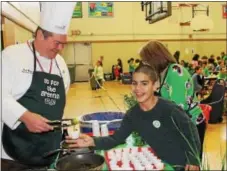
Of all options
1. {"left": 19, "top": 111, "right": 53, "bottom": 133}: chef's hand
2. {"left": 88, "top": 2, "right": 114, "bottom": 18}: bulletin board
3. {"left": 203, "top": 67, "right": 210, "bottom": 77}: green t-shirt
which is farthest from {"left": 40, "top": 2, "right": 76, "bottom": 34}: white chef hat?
{"left": 88, "top": 2, "right": 114, "bottom": 18}: bulletin board

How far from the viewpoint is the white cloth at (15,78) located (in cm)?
156

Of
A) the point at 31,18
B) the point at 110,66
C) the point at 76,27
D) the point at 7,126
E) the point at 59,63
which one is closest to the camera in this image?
the point at 7,126

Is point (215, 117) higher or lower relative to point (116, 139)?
lower

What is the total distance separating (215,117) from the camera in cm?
513

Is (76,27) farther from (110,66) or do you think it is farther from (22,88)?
(22,88)

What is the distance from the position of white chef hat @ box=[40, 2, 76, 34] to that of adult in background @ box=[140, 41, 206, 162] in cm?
61

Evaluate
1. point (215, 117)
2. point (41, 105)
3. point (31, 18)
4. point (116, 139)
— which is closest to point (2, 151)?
point (41, 105)

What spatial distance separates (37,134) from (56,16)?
0.73 meters

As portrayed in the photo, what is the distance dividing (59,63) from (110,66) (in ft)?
44.6

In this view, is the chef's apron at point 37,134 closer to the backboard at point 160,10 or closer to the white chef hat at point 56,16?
the white chef hat at point 56,16

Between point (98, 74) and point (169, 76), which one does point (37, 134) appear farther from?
point (98, 74)

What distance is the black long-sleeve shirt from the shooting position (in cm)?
157

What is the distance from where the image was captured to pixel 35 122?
4.90 feet

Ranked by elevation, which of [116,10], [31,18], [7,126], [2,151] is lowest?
[2,151]
